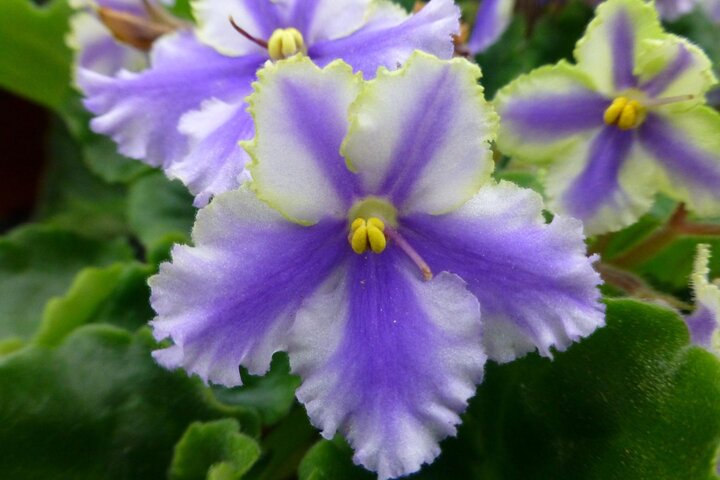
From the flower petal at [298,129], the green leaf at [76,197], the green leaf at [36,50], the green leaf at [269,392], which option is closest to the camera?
the flower petal at [298,129]

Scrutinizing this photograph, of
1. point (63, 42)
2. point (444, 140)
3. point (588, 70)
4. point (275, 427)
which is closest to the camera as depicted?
point (444, 140)

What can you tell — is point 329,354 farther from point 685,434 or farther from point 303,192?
point 685,434

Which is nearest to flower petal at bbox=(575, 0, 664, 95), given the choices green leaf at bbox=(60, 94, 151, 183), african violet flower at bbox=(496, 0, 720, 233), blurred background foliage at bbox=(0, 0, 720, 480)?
african violet flower at bbox=(496, 0, 720, 233)

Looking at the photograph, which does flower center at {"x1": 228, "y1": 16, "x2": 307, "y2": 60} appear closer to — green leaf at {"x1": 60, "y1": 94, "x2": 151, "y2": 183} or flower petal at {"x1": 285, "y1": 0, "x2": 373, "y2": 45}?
flower petal at {"x1": 285, "y1": 0, "x2": 373, "y2": 45}

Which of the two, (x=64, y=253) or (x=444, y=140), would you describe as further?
(x=64, y=253)

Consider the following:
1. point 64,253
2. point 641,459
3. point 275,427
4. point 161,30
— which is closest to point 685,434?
point 641,459

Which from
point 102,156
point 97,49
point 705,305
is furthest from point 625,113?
point 102,156

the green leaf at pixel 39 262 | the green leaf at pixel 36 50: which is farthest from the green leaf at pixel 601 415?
the green leaf at pixel 36 50

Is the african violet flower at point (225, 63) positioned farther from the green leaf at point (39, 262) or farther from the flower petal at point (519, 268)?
the green leaf at point (39, 262)
